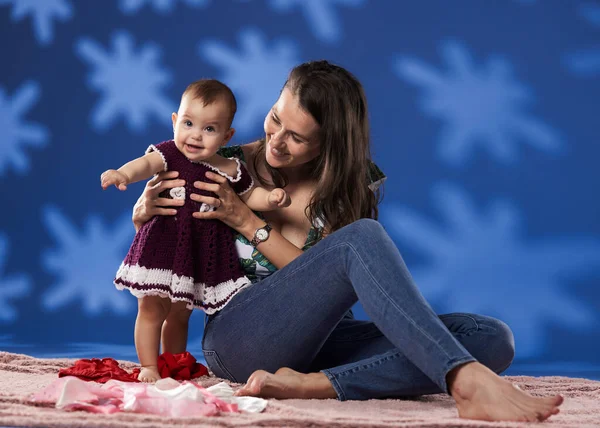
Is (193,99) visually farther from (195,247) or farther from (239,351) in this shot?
(239,351)

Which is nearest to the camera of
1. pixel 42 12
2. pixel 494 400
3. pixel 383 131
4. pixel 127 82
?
pixel 494 400

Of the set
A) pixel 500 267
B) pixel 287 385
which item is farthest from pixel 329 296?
pixel 500 267

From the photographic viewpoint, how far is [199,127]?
222cm

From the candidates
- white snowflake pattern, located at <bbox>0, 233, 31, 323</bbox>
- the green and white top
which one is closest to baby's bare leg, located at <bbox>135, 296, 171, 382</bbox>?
the green and white top

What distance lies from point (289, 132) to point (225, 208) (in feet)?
0.89

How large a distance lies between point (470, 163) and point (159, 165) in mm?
2139

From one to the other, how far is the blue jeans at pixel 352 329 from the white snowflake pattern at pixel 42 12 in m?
2.73

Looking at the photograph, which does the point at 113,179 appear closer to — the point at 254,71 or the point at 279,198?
the point at 279,198

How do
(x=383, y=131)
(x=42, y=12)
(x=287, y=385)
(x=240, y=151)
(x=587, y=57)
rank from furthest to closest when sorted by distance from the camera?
1. (x=42, y=12)
2. (x=383, y=131)
3. (x=587, y=57)
4. (x=240, y=151)
5. (x=287, y=385)

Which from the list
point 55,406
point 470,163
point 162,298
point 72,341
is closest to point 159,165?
point 162,298

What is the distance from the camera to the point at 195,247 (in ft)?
7.36

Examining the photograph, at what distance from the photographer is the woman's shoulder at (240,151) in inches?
94.6

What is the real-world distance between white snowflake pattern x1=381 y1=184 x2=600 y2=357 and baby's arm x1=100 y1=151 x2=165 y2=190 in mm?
1974

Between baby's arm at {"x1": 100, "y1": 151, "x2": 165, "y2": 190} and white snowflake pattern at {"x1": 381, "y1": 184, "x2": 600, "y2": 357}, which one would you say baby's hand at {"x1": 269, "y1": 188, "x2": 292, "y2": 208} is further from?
white snowflake pattern at {"x1": 381, "y1": 184, "x2": 600, "y2": 357}
